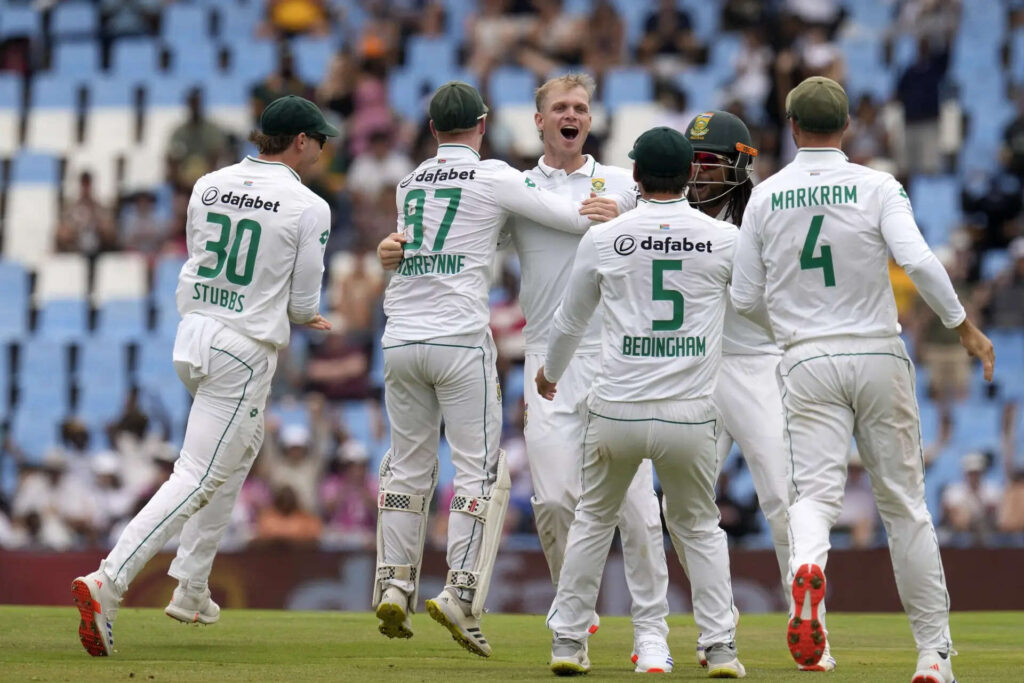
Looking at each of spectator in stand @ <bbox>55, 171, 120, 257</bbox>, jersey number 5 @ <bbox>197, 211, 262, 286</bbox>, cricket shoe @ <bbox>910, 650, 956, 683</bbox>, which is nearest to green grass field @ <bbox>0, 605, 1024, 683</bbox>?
cricket shoe @ <bbox>910, 650, 956, 683</bbox>

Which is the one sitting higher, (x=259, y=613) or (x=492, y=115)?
(x=492, y=115)

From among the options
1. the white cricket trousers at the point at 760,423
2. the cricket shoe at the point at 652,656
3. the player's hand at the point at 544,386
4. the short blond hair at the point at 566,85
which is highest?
the short blond hair at the point at 566,85

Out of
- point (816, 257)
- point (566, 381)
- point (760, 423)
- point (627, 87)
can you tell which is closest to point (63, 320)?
point (627, 87)

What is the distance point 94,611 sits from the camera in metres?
7.34

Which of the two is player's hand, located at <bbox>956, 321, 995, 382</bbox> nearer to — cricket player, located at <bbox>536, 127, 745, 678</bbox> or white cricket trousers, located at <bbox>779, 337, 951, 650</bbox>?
white cricket trousers, located at <bbox>779, 337, 951, 650</bbox>

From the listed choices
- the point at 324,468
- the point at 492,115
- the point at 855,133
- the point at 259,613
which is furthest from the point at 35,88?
the point at 259,613

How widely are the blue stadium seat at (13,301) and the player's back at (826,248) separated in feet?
42.5

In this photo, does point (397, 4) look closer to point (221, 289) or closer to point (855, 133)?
point (855, 133)

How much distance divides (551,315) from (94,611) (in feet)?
8.25

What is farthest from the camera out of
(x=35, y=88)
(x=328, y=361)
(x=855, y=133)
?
(x=35, y=88)

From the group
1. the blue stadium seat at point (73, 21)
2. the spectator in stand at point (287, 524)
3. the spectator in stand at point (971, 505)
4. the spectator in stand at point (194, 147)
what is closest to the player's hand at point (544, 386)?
the spectator in stand at point (287, 524)

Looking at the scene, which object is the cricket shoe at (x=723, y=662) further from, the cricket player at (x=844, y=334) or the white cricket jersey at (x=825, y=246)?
the white cricket jersey at (x=825, y=246)

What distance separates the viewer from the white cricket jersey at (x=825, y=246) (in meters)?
6.71

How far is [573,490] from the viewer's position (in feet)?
25.5
